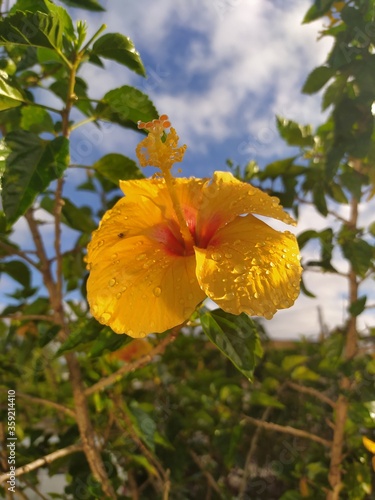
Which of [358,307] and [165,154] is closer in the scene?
[165,154]

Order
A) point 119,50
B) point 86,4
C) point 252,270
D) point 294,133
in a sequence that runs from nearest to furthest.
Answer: point 252,270, point 119,50, point 86,4, point 294,133

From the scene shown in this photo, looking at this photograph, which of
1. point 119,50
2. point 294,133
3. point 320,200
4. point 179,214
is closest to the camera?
point 179,214

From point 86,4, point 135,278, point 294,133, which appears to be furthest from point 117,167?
point 294,133

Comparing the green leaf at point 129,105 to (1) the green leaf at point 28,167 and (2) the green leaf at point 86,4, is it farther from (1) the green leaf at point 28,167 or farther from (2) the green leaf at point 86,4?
(2) the green leaf at point 86,4

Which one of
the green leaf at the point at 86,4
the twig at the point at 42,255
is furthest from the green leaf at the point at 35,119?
the green leaf at the point at 86,4

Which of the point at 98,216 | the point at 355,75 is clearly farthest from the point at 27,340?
the point at 355,75

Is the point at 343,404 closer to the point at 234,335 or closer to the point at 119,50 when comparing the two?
the point at 234,335
